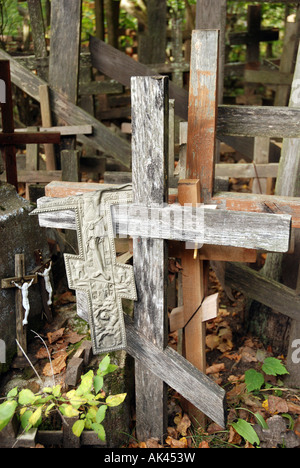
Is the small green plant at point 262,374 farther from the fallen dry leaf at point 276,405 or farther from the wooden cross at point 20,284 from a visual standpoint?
the wooden cross at point 20,284

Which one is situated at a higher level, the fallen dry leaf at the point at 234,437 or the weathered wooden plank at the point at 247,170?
the weathered wooden plank at the point at 247,170

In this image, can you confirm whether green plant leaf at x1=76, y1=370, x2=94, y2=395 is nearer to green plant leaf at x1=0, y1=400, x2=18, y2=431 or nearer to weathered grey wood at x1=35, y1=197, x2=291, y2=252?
green plant leaf at x1=0, y1=400, x2=18, y2=431

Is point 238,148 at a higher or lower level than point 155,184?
lower

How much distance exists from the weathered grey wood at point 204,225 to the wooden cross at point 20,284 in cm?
67

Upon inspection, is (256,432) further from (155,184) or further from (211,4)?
(211,4)

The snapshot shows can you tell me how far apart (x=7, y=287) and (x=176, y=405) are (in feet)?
5.59

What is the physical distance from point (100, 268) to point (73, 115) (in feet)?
8.10

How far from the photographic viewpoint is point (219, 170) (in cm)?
536

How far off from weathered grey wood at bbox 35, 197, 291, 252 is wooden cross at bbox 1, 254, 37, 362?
Result: 67 centimetres

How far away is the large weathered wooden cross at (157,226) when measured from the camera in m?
2.71

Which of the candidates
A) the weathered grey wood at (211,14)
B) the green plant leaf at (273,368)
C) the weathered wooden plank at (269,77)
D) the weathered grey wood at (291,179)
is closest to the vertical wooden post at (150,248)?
the green plant leaf at (273,368)

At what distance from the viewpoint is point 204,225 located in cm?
278

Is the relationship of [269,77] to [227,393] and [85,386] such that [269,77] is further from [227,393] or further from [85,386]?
[85,386]
